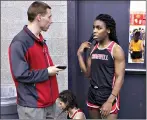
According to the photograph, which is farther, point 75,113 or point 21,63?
point 75,113

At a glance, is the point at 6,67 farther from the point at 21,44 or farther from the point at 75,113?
the point at 21,44

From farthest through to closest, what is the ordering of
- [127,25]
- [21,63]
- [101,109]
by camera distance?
[127,25]
[101,109]
[21,63]

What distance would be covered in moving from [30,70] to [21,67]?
124 millimetres

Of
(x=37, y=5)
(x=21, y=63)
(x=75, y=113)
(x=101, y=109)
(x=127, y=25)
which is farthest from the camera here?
(x=127, y=25)

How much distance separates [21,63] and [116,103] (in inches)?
48.2

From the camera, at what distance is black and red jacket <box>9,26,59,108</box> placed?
122 inches

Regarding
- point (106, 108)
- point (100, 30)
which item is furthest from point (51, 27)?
point (106, 108)

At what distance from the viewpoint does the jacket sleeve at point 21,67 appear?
3.09 metres

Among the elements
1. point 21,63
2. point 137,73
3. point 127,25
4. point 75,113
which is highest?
point 127,25

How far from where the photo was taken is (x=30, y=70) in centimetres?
318

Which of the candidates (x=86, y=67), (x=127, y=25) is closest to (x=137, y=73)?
(x=127, y=25)

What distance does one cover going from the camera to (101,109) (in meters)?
3.57

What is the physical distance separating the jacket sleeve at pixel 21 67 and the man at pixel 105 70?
77cm

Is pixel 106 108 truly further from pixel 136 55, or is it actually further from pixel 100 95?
pixel 136 55
